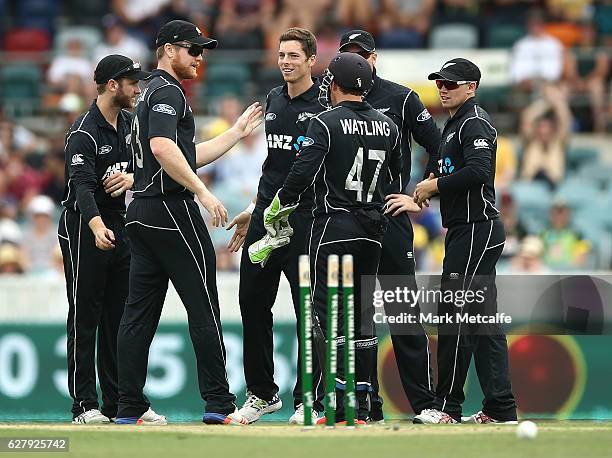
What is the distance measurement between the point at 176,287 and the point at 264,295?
0.83m

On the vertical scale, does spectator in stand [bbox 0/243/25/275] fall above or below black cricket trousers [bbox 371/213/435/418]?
above

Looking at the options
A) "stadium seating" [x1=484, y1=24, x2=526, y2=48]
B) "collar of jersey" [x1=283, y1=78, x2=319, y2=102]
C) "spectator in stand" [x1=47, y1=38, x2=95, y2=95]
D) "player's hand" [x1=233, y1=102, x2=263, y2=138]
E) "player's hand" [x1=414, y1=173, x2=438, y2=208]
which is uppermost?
"stadium seating" [x1=484, y1=24, x2=526, y2=48]

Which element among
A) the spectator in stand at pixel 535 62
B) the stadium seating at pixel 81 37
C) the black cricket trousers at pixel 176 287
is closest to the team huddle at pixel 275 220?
the black cricket trousers at pixel 176 287

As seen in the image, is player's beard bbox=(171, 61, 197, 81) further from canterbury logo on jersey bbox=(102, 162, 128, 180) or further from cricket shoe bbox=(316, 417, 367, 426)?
cricket shoe bbox=(316, 417, 367, 426)

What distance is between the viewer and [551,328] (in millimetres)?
10703

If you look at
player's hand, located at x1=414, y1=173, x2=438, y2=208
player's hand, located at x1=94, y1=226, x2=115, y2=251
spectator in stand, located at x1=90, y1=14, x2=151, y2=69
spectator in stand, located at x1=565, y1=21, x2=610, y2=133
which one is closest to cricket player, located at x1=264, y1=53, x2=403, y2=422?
player's hand, located at x1=414, y1=173, x2=438, y2=208

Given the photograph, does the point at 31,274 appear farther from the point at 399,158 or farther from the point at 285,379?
the point at 399,158

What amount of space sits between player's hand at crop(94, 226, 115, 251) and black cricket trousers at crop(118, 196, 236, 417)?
6.9 inches

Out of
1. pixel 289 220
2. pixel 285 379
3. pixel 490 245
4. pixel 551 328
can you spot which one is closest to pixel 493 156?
pixel 490 245

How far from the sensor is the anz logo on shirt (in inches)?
361

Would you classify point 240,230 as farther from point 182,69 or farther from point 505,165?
point 505,165

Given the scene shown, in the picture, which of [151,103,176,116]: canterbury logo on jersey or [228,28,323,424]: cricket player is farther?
[228,28,323,424]: cricket player

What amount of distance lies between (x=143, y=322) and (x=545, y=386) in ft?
12.0

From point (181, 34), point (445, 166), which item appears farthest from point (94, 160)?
point (445, 166)
